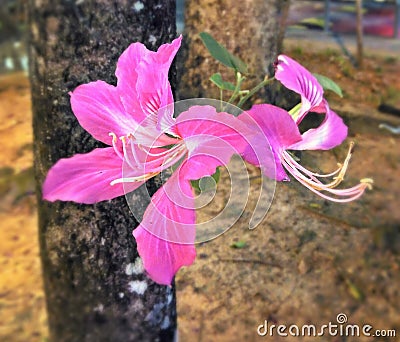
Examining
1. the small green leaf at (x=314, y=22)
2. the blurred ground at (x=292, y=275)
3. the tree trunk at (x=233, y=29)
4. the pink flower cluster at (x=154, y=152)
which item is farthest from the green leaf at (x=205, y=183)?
the small green leaf at (x=314, y=22)

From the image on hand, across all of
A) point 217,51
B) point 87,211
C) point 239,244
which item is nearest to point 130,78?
point 217,51

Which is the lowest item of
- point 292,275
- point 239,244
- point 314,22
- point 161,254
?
point 292,275

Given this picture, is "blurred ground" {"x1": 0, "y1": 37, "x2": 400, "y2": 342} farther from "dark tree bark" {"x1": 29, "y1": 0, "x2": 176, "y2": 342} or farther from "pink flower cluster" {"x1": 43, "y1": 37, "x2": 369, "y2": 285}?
"pink flower cluster" {"x1": 43, "y1": 37, "x2": 369, "y2": 285}

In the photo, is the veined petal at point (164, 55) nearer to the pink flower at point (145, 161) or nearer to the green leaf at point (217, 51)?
the pink flower at point (145, 161)

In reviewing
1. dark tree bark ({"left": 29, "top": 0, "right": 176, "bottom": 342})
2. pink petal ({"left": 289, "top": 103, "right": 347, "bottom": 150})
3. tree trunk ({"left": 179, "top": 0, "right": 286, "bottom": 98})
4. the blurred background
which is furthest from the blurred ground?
pink petal ({"left": 289, "top": 103, "right": 347, "bottom": 150})

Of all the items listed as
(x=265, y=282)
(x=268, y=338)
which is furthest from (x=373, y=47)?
(x=268, y=338)

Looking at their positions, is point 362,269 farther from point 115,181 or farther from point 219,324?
point 115,181

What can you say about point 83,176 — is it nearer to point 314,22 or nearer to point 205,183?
point 205,183
